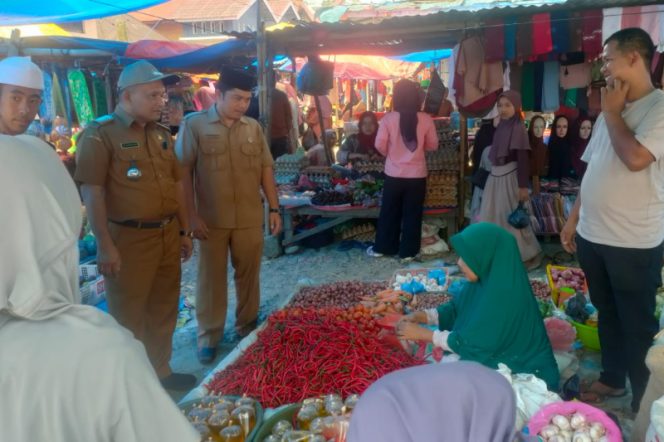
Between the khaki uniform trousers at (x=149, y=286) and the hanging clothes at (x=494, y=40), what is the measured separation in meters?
3.80

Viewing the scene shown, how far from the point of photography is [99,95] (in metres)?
8.55

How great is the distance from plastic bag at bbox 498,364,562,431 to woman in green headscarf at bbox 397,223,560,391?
0.14 meters

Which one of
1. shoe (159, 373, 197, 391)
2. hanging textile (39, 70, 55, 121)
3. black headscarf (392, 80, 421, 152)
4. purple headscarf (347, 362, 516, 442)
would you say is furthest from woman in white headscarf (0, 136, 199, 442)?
hanging textile (39, 70, 55, 121)

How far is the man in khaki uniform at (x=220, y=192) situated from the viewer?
3.93 m

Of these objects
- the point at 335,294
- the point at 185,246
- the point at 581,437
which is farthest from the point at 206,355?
the point at 581,437

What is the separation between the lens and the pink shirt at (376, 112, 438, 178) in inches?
236

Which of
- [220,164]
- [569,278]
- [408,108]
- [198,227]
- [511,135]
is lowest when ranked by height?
[569,278]

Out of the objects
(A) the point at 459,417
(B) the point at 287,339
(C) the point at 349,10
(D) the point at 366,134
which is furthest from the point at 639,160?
(C) the point at 349,10

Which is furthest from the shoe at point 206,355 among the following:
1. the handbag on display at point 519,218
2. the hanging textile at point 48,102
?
the hanging textile at point 48,102

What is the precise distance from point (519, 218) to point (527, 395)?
3240 millimetres

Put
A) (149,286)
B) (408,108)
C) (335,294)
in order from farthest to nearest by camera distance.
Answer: (408,108)
(335,294)
(149,286)

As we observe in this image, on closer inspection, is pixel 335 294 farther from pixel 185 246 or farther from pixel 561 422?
pixel 561 422

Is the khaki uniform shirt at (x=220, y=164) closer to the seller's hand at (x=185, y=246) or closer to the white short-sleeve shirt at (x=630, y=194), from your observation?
the seller's hand at (x=185, y=246)

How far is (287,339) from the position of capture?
3139 millimetres
